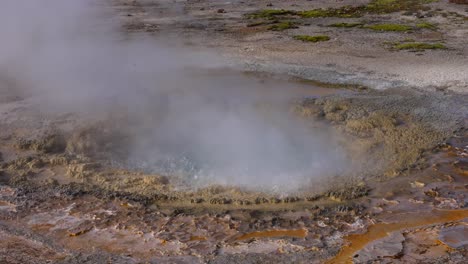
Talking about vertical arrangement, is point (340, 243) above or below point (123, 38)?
below

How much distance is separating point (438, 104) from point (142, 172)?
206 inches

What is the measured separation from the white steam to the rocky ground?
13.9 inches

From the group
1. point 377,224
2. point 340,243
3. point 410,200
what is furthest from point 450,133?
point 340,243

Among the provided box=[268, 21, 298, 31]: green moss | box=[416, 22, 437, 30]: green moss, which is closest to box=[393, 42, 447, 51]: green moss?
box=[416, 22, 437, 30]: green moss

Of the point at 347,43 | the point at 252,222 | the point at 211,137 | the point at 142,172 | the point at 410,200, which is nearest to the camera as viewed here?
the point at 252,222

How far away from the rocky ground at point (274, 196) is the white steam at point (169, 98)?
0.35 metres

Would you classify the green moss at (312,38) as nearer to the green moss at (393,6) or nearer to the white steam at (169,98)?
the white steam at (169,98)

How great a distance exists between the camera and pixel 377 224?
5.05m

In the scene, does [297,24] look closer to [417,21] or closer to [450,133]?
[417,21]

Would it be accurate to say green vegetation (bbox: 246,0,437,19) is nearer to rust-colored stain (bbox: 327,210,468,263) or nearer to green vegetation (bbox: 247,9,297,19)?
green vegetation (bbox: 247,9,297,19)

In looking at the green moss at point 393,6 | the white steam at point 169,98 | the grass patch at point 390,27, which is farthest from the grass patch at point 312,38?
the green moss at point 393,6

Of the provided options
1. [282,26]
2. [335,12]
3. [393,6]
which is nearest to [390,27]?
[282,26]

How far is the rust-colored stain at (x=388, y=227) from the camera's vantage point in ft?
14.9

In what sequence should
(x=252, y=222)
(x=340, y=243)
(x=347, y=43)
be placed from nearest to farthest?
(x=340, y=243) < (x=252, y=222) < (x=347, y=43)
